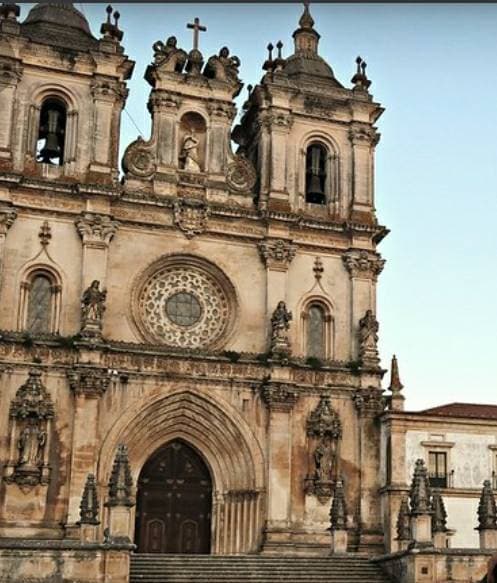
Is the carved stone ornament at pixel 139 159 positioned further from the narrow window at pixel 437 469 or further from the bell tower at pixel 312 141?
the narrow window at pixel 437 469

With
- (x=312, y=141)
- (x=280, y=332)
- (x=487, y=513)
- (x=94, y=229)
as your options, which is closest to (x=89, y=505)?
(x=280, y=332)

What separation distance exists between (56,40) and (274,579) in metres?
18.8

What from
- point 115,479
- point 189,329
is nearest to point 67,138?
point 189,329

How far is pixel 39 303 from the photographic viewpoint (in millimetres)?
27922

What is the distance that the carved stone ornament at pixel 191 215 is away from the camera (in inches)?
1168

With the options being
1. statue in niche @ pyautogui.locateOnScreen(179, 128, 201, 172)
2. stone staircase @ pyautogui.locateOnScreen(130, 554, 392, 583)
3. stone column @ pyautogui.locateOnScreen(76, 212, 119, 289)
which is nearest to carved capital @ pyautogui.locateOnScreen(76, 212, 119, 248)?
stone column @ pyautogui.locateOnScreen(76, 212, 119, 289)

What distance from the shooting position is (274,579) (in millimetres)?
24391

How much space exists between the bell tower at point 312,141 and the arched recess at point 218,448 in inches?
292

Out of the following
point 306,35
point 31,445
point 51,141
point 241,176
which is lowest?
point 31,445

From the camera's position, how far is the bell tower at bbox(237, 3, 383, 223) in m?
31.5

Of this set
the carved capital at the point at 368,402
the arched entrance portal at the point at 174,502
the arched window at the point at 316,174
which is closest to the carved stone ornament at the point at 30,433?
the arched entrance portal at the point at 174,502

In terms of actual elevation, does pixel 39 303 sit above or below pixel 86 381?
above

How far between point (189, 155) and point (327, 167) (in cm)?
522

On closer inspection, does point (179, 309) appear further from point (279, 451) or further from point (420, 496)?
point (420, 496)
